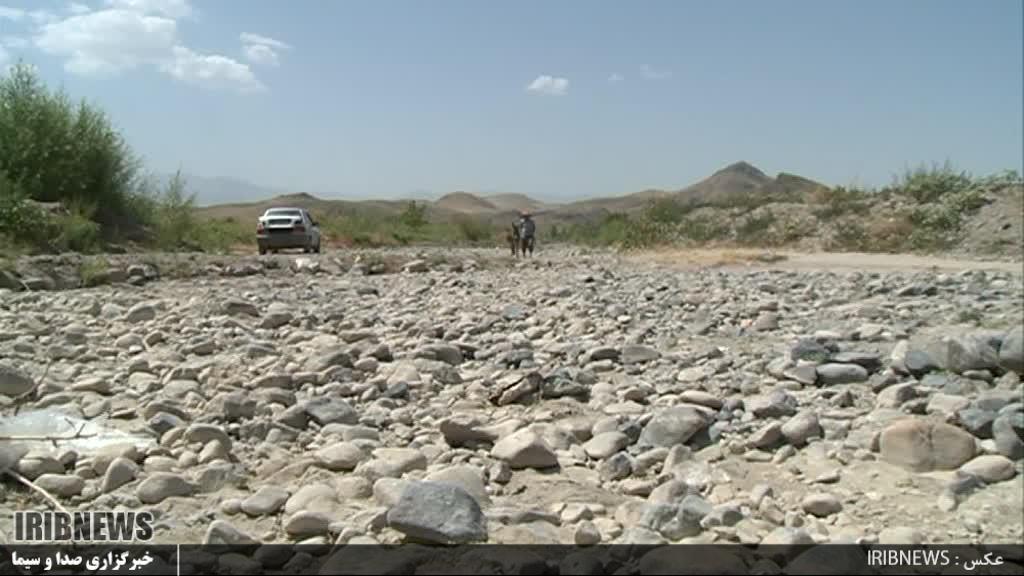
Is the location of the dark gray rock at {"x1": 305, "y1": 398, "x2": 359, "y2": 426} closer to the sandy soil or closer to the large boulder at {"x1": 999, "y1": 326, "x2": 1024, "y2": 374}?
the large boulder at {"x1": 999, "y1": 326, "x2": 1024, "y2": 374}

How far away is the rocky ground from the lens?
258cm

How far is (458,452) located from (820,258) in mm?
6062

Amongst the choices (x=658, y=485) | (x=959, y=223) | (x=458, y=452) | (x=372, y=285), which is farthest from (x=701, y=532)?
(x=372, y=285)

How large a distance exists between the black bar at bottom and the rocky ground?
0.08m

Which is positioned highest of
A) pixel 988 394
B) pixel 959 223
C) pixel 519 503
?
pixel 959 223

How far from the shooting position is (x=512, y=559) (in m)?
2.34

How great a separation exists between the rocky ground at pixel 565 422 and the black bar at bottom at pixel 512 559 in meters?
0.08

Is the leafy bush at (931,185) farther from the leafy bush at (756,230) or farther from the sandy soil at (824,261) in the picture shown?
the leafy bush at (756,230)

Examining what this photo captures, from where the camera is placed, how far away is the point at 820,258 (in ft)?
26.6

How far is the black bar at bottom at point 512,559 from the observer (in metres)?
2.12

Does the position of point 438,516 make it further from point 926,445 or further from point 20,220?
point 20,220

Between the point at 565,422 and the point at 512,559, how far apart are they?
5.19ft

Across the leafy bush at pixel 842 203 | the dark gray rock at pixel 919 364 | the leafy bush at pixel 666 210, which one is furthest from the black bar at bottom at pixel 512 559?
the leafy bush at pixel 666 210

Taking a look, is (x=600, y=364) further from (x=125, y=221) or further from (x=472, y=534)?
(x=125, y=221)
